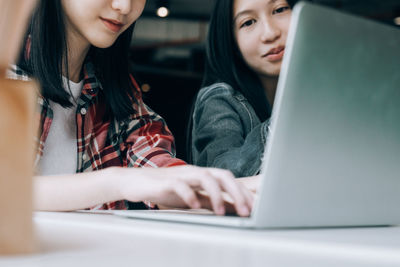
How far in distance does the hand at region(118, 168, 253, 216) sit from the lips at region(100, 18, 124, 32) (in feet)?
2.14

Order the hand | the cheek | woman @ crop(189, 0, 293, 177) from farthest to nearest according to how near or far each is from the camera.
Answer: the cheek < woman @ crop(189, 0, 293, 177) < the hand

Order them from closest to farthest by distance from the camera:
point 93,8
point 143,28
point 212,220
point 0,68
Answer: point 0,68 < point 212,220 < point 93,8 < point 143,28

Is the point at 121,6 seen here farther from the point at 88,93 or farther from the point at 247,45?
the point at 247,45

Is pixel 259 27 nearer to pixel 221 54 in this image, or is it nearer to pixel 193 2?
pixel 221 54

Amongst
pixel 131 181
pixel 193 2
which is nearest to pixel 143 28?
pixel 193 2

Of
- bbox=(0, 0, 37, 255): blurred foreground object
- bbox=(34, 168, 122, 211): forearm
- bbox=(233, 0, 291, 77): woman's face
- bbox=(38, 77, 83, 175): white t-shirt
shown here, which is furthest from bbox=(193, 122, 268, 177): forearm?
bbox=(0, 0, 37, 255): blurred foreground object

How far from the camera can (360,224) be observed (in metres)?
0.61

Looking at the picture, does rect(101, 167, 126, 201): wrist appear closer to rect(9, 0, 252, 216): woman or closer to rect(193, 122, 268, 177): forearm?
rect(9, 0, 252, 216): woman

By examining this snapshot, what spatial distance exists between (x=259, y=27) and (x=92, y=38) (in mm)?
664

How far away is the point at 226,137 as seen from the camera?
152cm

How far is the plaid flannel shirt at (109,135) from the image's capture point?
122 cm

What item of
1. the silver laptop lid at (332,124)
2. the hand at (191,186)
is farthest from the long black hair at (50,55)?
the silver laptop lid at (332,124)

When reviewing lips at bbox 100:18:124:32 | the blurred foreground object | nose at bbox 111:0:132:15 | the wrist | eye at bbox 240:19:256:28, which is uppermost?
eye at bbox 240:19:256:28

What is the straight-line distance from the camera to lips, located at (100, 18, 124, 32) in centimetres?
122
